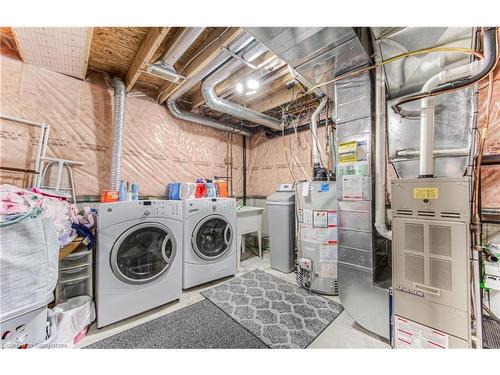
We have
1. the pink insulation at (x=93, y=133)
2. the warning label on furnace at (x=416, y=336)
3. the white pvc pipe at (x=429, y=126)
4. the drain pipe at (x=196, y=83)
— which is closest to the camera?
the warning label on furnace at (x=416, y=336)

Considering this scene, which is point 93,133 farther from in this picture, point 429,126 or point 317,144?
point 429,126

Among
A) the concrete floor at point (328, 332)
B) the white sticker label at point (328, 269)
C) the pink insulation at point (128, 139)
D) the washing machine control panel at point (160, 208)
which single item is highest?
the pink insulation at point (128, 139)

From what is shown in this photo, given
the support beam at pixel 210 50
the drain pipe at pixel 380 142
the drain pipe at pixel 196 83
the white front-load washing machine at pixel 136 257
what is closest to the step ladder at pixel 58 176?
the white front-load washing machine at pixel 136 257

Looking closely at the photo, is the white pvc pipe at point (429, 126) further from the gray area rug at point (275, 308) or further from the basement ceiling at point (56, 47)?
the basement ceiling at point (56, 47)

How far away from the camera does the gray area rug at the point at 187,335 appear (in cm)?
141

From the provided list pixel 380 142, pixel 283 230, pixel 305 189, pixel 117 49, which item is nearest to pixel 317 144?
pixel 305 189

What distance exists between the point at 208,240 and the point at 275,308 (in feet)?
3.43

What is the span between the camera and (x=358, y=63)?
5.22 feet

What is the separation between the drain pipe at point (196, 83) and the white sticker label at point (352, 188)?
1.43 m
